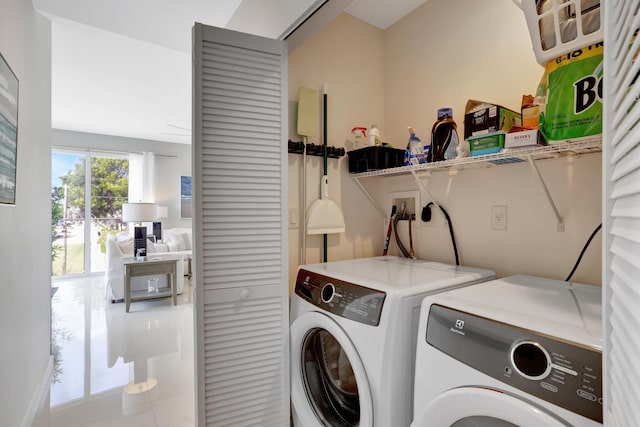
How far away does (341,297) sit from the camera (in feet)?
4.09

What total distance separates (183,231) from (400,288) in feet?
19.6

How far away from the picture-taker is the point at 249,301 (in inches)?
56.9

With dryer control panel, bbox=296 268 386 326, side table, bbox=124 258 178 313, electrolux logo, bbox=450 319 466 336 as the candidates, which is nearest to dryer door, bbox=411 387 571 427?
electrolux logo, bbox=450 319 466 336

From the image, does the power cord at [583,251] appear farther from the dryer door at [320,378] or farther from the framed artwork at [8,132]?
the framed artwork at [8,132]

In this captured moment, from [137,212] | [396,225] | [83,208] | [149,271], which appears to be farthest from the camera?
[83,208]

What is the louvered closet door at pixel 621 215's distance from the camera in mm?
424

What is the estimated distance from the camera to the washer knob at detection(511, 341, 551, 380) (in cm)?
72

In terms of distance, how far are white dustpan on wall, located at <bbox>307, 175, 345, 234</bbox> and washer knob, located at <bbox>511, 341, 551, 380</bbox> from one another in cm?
116

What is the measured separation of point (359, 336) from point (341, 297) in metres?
0.17

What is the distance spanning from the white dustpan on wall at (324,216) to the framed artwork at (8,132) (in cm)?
137

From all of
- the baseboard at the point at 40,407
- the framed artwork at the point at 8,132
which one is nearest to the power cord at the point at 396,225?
the framed artwork at the point at 8,132

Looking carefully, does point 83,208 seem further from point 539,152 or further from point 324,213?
point 539,152

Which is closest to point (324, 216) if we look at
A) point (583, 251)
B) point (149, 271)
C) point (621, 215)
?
point (583, 251)

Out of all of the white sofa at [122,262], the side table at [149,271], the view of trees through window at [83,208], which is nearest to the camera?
the side table at [149,271]
